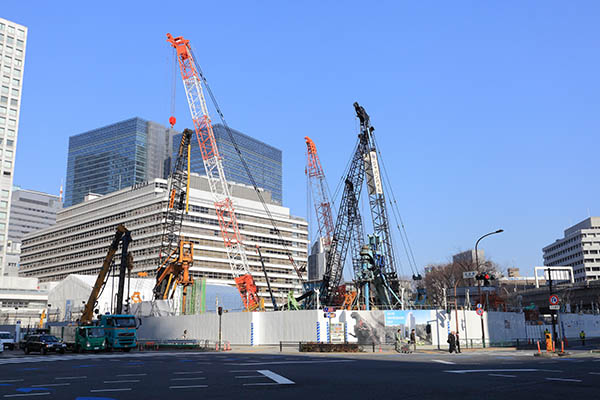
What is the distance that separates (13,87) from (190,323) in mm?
81700

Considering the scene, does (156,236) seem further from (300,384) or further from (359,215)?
(300,384)

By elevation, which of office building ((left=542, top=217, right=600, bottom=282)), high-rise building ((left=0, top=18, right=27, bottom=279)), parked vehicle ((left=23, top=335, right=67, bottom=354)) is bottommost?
parked vehicle ((left=23, top=335, right=67, bottom=354))

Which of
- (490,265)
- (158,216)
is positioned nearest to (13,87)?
(158,216)

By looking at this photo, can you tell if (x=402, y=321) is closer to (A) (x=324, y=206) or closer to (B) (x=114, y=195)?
(A) (x=324, y=206)

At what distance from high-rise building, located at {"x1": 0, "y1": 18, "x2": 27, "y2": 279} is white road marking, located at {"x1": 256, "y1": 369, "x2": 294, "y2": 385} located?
10486 centimetres

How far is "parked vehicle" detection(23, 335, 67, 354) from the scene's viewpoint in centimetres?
4295

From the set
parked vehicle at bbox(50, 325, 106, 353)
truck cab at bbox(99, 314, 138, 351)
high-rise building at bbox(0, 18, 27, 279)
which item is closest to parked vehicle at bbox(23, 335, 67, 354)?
parked vehicle at bbox(50, 325, 106, 353)

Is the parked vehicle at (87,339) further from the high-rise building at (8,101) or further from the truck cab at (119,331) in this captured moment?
the high-rise building at (8,101)

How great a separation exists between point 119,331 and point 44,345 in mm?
5914

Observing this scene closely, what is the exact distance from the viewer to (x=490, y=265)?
13350cm

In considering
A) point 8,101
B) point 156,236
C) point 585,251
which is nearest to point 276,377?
point 8,101

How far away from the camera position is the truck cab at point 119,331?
150 feet

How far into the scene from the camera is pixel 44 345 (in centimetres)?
4297

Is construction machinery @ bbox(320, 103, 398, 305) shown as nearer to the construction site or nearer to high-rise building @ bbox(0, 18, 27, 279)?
the construction site
